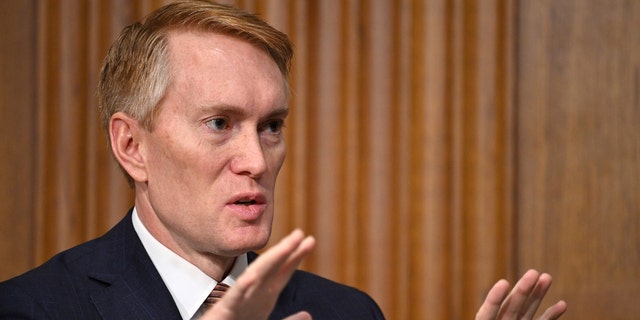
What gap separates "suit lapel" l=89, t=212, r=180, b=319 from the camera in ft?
6.12

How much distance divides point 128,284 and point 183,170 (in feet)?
0.82

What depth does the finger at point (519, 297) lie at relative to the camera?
5.58ft

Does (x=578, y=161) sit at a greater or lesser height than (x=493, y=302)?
greater

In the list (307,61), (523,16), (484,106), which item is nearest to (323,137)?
(307,61)

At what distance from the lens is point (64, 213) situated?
2.64 metres

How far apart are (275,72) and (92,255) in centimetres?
52

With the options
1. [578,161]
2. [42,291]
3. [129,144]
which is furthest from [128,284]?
[578,161]

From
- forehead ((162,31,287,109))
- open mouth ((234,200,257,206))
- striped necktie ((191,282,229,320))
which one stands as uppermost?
forehead ((162,31,287,109))

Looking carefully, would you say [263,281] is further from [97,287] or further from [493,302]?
[97,287]

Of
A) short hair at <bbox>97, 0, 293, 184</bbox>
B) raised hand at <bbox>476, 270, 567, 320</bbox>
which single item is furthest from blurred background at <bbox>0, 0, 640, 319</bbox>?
raised hand at <bbox>476, 270, 567, 320</bbox>

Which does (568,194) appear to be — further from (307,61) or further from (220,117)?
(220,117)

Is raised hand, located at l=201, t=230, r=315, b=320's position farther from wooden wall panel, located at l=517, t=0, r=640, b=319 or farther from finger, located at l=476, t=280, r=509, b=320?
wooden wall panel, located at l=517, t=0, r=640, b=319

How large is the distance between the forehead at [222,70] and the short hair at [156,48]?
2 cm

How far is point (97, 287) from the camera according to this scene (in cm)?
190
